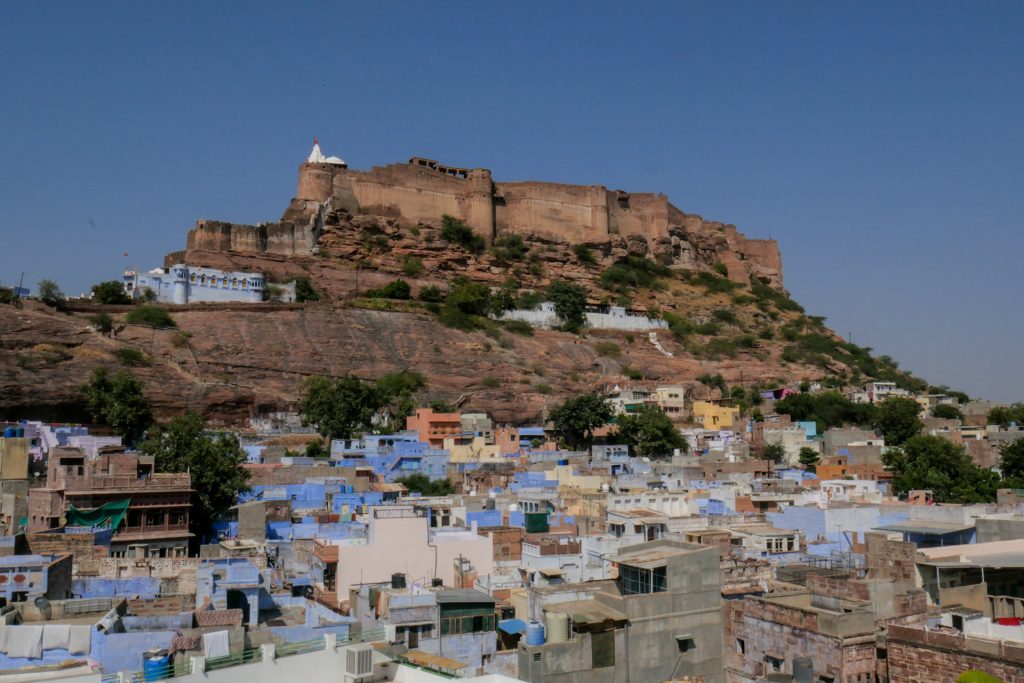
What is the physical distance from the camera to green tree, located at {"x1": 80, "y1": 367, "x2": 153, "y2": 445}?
3488cm

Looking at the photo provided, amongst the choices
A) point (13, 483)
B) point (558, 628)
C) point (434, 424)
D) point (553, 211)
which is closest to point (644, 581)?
point (558, 628)

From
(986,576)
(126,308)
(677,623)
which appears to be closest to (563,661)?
(677,623)

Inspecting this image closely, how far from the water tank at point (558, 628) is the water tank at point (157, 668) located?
427 cm

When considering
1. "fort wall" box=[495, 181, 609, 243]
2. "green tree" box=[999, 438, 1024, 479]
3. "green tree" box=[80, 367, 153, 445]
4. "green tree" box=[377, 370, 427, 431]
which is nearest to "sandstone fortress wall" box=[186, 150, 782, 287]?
"fort wall" box=[495, 181, 609, 243]

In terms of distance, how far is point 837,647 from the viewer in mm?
11000

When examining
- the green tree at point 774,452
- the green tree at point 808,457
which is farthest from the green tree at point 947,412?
the green tree at point 808,457

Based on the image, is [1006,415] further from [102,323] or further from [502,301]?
[102,323]

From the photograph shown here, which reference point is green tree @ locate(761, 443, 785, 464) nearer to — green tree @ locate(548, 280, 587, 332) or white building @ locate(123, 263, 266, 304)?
green tree @ locate(548, 280, 587, 332)

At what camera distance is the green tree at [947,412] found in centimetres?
5149

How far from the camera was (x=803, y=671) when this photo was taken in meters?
11.0

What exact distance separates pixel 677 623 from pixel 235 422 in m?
29.9

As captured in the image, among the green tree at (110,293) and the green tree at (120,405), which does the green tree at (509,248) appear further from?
the green tree at (120,405)

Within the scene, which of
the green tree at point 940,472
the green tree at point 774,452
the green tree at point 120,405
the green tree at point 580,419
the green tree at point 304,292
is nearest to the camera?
the green tree at point 940,472

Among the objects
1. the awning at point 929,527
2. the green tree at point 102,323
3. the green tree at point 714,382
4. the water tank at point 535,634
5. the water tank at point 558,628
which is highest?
the green tree at point 102,323
